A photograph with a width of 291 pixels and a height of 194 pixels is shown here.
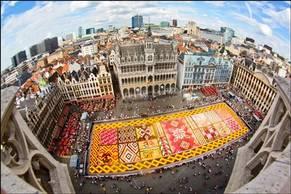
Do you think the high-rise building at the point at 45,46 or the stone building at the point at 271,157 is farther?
the high-rise building at the point at 45,46

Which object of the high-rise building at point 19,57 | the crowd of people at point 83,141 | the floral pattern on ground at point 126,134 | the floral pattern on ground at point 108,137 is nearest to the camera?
the crowd of people at point 83,141

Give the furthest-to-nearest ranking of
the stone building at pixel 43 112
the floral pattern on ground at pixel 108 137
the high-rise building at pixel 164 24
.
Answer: the high-rise building at pixel 164 24, the floral pattern on ground at pixel 108 137, the stone building at pixel 43 112

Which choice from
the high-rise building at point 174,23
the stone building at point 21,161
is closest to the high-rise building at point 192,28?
the high-rise building at point 174,23

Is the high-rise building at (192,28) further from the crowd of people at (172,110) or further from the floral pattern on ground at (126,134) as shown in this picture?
the floral pattern on ground at (126,134)

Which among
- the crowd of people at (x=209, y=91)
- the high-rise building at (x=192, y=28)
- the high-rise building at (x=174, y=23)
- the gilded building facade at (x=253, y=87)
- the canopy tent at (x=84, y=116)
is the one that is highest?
the high-rise building at (x=174, y=23)

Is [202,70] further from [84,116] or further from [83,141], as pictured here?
[83,141]

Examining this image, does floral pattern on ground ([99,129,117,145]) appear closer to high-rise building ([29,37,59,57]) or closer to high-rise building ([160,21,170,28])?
high-rise building ([29,37,59,57])

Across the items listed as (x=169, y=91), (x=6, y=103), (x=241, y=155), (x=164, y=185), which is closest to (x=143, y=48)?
(x=169, y=91)
